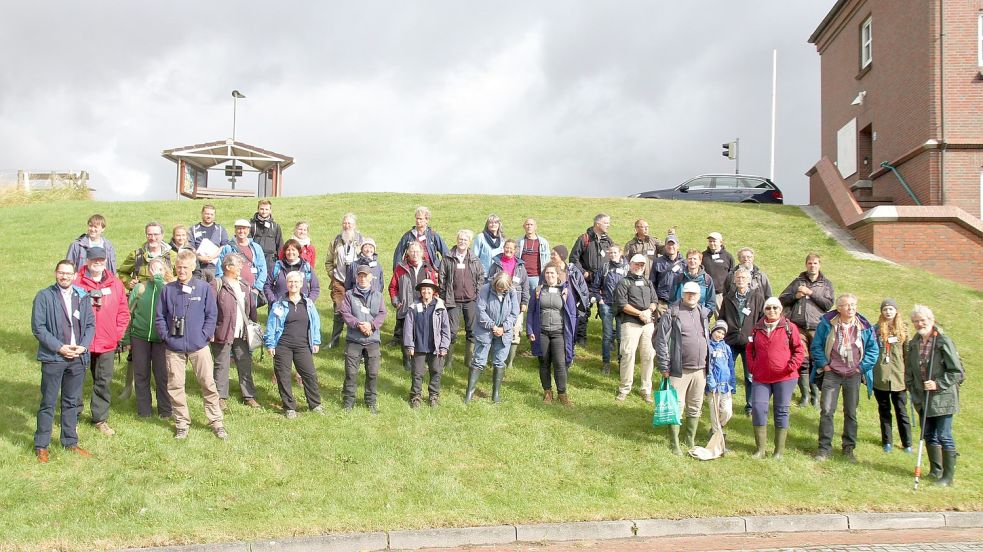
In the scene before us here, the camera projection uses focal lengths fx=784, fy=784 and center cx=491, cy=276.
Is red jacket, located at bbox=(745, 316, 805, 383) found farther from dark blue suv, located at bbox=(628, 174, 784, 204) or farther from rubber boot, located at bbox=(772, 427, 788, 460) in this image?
dark blue suv, located at bbox=(628, 174, 784, 204)

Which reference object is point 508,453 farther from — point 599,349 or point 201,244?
point 201,244

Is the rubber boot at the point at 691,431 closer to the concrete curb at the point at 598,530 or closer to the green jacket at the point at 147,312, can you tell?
the concrete curb at the point at 598,530

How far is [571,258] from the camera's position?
12.8 meters

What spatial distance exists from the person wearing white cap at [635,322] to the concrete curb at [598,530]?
3.27m

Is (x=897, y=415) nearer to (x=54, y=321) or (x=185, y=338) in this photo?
(x=185, y=338)

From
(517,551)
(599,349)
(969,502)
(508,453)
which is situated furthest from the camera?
(599,349)

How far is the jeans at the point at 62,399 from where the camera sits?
8203 millimetres

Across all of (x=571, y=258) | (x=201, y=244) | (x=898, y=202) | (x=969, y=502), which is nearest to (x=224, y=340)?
(x=201, y=244)

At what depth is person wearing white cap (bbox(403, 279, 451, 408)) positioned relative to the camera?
10.1 metres

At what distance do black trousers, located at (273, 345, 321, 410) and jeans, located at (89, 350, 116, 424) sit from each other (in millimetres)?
1872

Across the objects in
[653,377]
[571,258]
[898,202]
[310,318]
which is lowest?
[653,377]

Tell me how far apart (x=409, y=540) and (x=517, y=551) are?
0.95 meters

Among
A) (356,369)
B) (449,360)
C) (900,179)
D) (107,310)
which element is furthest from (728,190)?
(107,310)

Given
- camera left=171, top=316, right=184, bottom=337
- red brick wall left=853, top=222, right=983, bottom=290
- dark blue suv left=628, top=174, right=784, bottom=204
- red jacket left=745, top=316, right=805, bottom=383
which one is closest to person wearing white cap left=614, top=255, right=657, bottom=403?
red jacket left=745, top=316, right=805, bottom=383
